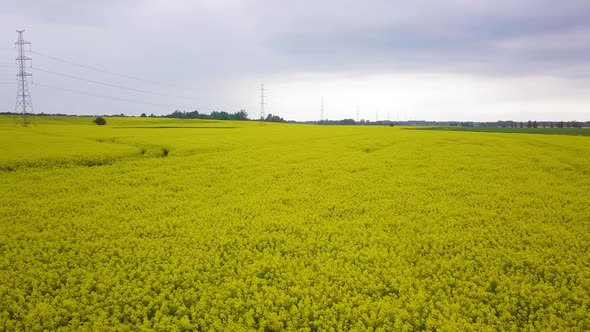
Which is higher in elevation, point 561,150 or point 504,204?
point 561,150

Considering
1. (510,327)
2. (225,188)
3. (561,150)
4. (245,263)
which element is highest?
(561,150)

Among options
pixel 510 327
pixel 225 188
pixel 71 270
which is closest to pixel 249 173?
pixel 225 188

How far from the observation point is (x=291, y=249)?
8.84m

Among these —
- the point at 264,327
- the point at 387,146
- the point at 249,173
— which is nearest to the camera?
the point at 264,327

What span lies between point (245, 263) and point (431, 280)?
411cm

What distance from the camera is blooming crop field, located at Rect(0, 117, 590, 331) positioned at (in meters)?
6.47

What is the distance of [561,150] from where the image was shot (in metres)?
23.7

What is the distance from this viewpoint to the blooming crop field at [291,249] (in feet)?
21.2

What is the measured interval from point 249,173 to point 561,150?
70.2ft

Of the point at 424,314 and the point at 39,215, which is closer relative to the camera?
the point at 424,314

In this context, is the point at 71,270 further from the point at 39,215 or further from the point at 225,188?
the point at 225,188

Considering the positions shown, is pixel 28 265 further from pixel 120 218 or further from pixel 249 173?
pixel 249 173

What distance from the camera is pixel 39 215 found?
1052 centimetres

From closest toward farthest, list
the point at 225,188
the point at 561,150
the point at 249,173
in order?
the point at 225,188
the point at 249,173
the point at 561,150
